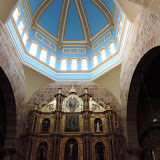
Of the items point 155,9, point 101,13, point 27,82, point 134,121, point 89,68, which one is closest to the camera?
point 155,9

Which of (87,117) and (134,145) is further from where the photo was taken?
(87,117)

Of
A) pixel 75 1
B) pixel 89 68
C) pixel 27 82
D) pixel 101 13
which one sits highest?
pixel 75 1

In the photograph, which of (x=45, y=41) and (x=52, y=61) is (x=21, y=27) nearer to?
(x=45, y=41)

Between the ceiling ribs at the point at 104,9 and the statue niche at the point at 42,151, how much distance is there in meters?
11.8

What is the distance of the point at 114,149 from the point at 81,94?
4611 mm

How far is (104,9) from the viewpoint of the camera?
17.3 m

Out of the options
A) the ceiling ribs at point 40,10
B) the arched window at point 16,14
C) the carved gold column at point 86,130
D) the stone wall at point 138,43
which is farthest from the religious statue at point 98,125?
the ceiling ribs at point 40,10

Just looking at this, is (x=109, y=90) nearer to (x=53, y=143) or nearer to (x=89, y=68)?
(x=89, y=68)

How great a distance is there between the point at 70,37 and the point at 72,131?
411 inches

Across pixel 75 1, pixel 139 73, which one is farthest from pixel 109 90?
pixel 75 1

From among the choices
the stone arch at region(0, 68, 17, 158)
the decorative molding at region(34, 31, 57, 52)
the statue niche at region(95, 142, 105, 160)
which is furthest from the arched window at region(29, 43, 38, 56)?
the statue niche at region(95, 142, 105, 160)

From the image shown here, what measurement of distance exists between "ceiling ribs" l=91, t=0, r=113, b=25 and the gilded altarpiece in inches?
315

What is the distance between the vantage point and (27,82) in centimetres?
1344

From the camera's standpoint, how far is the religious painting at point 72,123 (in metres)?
11.7
